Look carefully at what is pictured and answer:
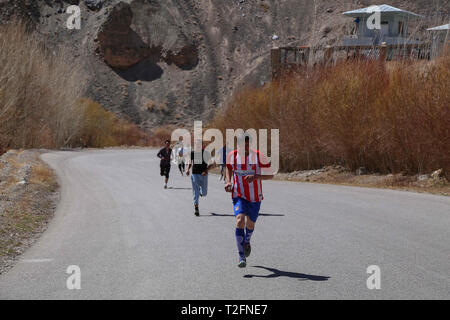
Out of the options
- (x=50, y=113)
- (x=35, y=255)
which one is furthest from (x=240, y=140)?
(x=50, y=113)

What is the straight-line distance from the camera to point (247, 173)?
26.7 feet

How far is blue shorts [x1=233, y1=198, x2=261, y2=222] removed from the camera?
8.12m

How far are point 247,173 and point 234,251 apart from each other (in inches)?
65.0

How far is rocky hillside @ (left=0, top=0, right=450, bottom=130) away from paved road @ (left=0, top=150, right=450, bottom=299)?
254 feet

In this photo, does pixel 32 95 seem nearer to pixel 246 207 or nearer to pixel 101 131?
pixel 101 131

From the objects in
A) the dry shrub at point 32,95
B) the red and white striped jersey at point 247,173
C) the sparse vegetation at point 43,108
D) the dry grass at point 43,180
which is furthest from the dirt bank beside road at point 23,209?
the dry shrub at point 32,95

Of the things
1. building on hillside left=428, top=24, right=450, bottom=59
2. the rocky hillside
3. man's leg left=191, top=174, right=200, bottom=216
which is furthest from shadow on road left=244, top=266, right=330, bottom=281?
the rocky hillside

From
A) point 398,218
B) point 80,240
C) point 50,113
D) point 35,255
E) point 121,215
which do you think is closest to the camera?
point 35,255

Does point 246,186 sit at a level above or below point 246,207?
above

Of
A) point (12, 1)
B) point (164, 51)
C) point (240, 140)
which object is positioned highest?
point (12, 1)

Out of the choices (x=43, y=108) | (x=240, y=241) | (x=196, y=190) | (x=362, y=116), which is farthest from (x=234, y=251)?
(x=43, y=108)

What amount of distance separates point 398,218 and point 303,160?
16.0 meters

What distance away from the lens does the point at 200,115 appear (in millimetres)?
93375
